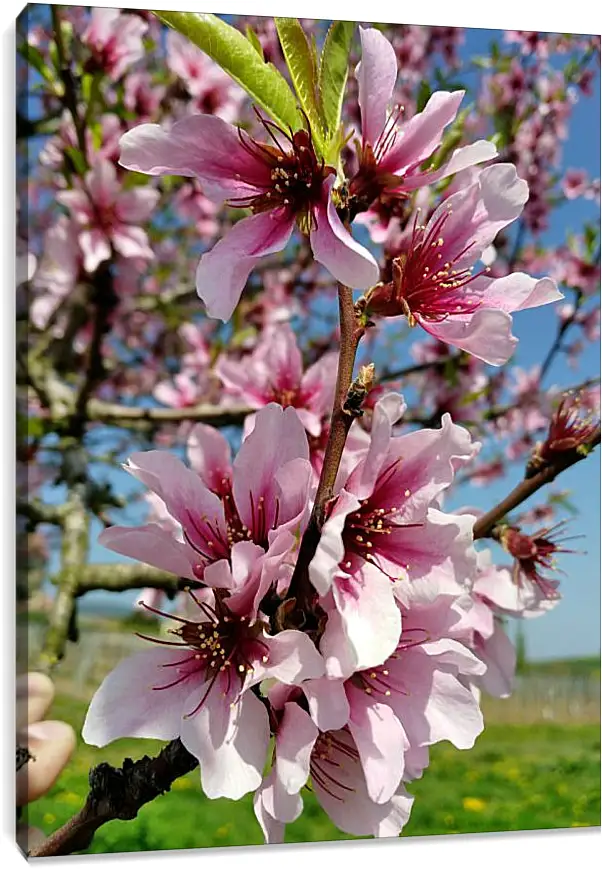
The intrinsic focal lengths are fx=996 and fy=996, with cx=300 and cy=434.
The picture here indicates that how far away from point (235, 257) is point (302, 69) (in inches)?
5.2

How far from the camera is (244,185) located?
A: 693 millimetres

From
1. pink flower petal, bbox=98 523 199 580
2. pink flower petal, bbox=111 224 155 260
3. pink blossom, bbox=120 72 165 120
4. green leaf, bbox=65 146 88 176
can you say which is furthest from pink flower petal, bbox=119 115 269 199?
pink blossom, bbox=120 72 165 120

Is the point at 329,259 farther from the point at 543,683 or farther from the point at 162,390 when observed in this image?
Result: the point at 543,683

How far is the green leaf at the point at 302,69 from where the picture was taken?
0.66 m

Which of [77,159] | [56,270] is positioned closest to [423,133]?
[77,159]

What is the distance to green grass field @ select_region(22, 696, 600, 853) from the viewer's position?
1529mm

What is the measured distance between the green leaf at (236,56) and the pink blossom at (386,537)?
0.67ft

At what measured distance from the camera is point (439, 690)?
70cm

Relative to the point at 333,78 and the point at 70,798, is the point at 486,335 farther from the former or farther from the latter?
the point at 70,798

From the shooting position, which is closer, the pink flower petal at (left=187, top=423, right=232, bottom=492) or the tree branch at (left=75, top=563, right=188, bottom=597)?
the pink flower petal at (left=187, top=423, right=232, bottom=492)

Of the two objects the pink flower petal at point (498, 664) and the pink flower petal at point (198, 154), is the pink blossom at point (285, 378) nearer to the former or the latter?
the pink flower petal at point (498, 664)

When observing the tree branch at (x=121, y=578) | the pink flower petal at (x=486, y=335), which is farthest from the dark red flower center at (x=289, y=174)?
the tree branch at (x=121, y=578)

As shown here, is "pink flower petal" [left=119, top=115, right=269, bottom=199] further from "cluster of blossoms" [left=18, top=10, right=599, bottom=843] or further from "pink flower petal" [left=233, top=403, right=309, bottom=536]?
"pink flower petal" [left=233, top=403, right=309, bottom=536]

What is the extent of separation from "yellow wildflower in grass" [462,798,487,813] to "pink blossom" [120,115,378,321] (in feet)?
4.59
